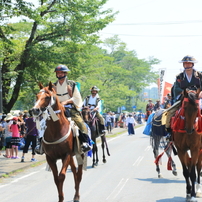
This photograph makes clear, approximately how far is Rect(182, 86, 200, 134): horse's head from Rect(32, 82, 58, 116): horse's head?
268 cm

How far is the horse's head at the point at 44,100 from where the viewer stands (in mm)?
7926

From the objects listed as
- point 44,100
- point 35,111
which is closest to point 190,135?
point 44,100

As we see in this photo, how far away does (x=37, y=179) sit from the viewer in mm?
13273

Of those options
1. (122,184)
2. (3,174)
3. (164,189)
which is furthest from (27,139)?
(164,189)

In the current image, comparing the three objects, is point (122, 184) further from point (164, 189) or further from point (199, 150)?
point (199, 150)

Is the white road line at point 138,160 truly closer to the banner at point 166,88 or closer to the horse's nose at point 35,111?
the horse's nose at point 35,111

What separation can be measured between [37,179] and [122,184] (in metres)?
2.92

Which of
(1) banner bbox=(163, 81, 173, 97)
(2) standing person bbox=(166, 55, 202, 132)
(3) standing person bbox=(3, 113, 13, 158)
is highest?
(1) banner bbox=(163, 81, 173, 97)

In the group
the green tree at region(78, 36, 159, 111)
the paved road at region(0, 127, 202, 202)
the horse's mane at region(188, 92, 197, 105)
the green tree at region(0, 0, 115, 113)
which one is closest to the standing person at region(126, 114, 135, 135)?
the green tree at region(78, 36, 159, 111)

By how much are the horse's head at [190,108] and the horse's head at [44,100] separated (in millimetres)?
2676

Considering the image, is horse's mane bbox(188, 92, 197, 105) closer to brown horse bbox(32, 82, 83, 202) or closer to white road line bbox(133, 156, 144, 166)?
brown horse bbox(32, 82, 83, 202)

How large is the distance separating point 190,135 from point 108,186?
3.03 m

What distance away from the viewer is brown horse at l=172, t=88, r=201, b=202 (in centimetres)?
907

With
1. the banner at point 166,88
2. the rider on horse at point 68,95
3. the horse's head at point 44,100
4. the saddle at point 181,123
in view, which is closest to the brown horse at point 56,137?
the horse's head at point 44,100
